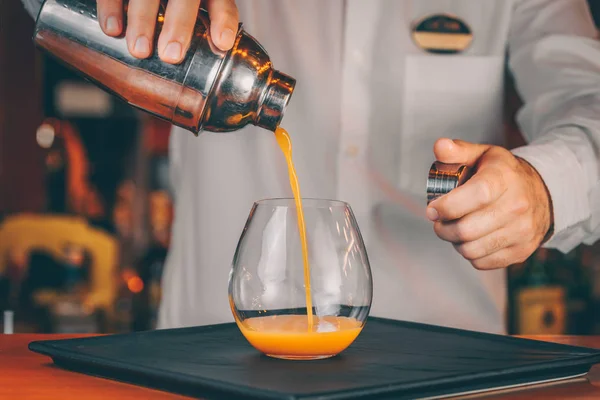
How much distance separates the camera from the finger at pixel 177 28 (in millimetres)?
1028

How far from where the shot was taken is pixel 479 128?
179 centimetres

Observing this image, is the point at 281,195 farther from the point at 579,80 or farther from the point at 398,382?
the point at 398,382

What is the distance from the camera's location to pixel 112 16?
106 centimetres

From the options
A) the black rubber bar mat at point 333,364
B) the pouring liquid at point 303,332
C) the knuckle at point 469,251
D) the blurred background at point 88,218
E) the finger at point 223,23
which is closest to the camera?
the black rubber bar mat at point 333,364

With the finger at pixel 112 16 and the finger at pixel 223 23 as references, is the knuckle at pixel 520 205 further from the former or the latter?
the finger at pixel 112 16

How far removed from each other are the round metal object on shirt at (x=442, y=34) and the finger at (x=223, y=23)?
747mm

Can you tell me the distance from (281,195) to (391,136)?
0.24 meters

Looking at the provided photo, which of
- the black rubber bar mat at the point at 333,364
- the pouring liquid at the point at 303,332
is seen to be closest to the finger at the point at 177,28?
the pouring liquid at the point at 303,332

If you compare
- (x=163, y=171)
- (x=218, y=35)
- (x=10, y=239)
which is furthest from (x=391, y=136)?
(x=163, y=171)

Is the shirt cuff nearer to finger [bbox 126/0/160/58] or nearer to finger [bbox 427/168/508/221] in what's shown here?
finger [bbox 427/168/508/221]

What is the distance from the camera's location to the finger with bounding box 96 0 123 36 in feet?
3.49

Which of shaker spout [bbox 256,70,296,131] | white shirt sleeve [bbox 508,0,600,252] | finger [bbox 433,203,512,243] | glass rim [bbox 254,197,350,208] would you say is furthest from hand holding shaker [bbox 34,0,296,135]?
white shirt sleeve [bbox 508,0,600,252]

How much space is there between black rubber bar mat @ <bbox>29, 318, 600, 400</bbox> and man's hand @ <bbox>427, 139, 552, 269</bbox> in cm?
12

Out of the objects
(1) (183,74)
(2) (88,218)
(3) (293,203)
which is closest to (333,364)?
(3) (293,203)
